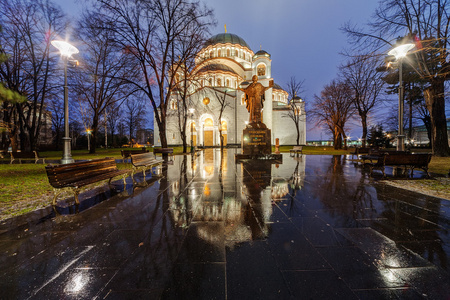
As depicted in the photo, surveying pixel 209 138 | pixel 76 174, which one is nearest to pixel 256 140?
pixel 76 174

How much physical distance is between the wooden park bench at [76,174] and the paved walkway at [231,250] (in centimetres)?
48

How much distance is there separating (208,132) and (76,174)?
40.5 meters

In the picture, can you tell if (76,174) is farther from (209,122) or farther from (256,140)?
(209,122)

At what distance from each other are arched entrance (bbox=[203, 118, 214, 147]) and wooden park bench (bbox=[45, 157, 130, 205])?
38688 millimetres

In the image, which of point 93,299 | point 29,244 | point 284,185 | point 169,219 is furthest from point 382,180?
point 29,244

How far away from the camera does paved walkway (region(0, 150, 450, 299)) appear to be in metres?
1.75

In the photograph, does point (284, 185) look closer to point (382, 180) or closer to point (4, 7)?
point (382, 180)

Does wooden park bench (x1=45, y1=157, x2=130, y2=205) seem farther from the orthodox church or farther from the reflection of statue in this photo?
the orthodox church

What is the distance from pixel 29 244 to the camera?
259 cm

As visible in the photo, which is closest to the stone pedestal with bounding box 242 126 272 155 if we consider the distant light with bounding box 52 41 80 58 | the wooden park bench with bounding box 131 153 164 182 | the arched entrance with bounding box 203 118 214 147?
the wooden park bench with bounding box 131 153 164 182

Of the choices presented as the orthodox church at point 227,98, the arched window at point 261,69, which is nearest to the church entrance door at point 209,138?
the orthodox church at point 227,98

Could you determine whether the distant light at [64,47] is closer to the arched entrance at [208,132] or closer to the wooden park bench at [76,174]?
the wooden park bench at [76,174]

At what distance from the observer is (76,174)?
14.9 ft

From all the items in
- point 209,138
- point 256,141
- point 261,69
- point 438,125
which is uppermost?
point 261,69
